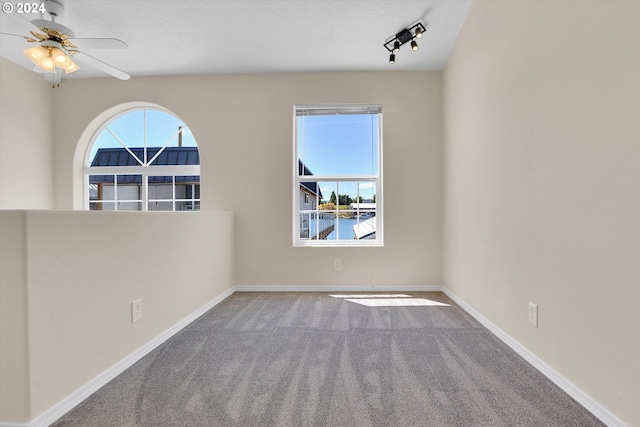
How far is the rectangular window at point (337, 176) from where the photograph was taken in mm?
3545

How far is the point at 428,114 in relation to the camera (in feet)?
11.2

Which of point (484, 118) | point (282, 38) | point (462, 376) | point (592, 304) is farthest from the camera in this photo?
point (282, 38)

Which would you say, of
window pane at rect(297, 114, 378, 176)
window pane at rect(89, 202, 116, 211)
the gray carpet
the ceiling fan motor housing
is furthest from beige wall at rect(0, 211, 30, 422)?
window pane at rect(89, 202, 116, 211)

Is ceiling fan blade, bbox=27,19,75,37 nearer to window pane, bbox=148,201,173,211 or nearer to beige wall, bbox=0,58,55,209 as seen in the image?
beige wall, bbox=0,58,55,209

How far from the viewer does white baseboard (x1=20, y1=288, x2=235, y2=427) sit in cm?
126

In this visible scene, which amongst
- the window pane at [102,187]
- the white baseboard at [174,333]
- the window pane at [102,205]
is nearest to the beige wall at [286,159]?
the white baseboard at [174,333]

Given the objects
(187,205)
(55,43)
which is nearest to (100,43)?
(55,43)

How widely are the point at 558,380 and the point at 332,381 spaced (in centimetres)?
121

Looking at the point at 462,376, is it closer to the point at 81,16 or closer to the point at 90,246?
the point at 90,246

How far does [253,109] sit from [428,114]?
210 cm

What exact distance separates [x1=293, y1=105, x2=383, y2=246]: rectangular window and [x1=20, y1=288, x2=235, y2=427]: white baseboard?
168cm

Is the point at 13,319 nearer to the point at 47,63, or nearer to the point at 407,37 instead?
the point at 47,63

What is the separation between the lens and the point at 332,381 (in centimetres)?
158

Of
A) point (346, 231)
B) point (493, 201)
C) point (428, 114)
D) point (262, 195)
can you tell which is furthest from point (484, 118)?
point (262, 195)
